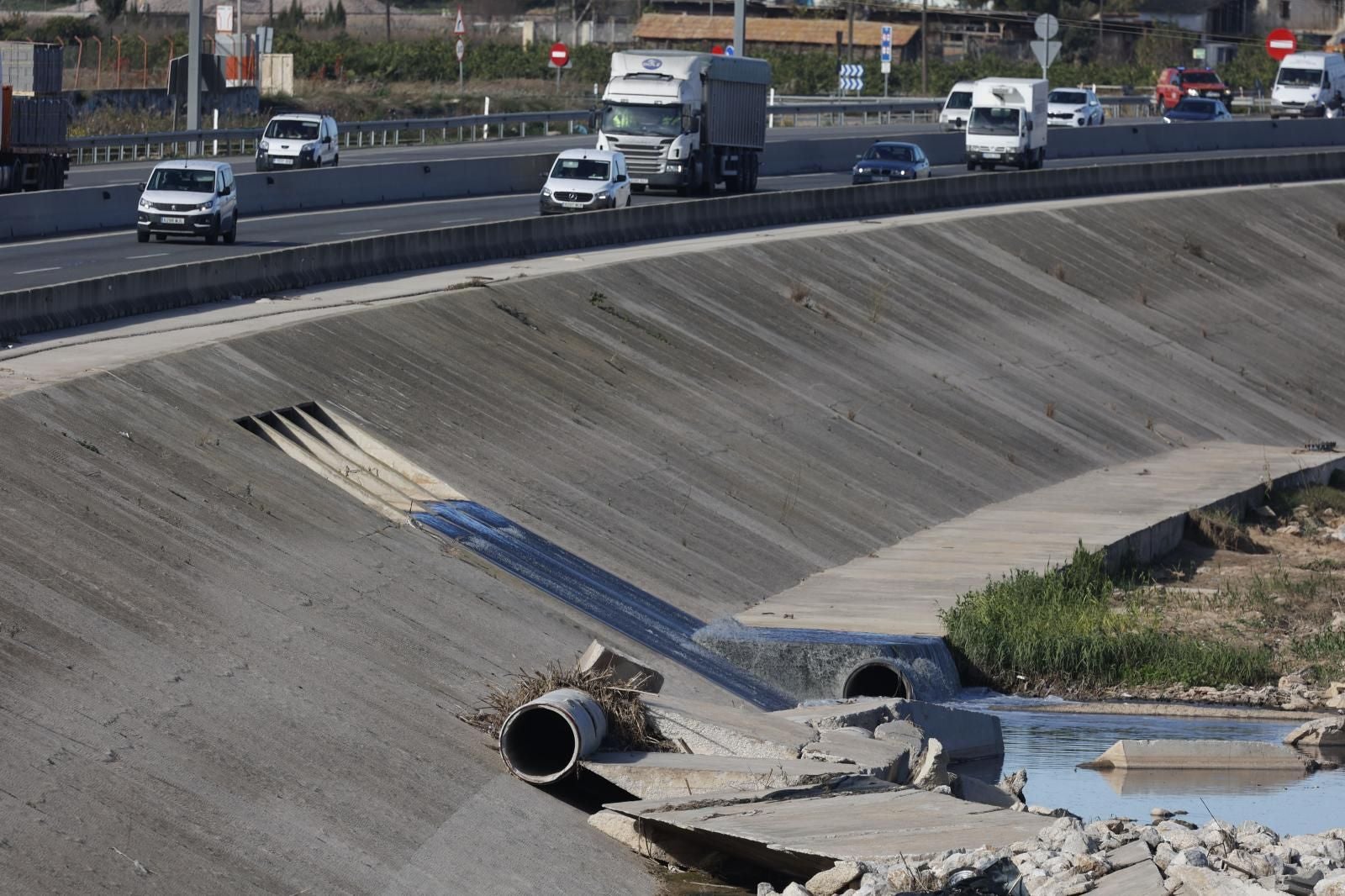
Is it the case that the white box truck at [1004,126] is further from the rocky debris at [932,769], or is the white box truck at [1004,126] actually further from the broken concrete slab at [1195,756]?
the rocky debris at [932,769]

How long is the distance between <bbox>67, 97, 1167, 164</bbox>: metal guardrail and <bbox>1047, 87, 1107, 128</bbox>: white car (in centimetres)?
729

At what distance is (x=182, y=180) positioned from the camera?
4144cm

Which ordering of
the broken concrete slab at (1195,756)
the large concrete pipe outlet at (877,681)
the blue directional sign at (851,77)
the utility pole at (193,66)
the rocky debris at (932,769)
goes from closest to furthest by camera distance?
the rocky debris at (932,769)
the broken concrete slab at (1195,756)
the large concrete pipe outlet at (877,681)
the utility pole at (193,66)
the blue directional sign at (851,77)

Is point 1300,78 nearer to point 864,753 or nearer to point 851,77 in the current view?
point 851,77

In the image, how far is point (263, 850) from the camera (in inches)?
571

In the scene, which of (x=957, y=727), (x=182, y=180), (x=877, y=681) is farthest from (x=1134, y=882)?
(x=182, y=180)

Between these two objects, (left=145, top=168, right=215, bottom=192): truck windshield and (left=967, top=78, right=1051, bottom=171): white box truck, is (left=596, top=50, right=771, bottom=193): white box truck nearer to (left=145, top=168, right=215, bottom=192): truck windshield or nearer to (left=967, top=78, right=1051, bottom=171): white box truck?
(left=967, top=78, right=1051, bottom=171): white box truck

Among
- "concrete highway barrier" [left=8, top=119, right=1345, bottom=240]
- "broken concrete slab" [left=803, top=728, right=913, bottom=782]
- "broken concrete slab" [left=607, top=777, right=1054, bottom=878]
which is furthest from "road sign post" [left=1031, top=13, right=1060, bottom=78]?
"broken concrete slab" [left=607, top=777, right=1054, bottom=878]

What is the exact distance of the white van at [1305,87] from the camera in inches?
3553

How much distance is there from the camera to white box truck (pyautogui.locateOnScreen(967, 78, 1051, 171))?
66.1 meters

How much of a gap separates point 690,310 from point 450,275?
4696 millimetres

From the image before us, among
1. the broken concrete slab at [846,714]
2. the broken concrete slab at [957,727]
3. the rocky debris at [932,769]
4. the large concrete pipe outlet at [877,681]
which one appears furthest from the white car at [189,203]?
the rocky debris at [932,769]

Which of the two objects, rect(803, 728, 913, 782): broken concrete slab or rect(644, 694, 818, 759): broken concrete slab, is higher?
rect(644, 694, 818, 759): broken concrete slab

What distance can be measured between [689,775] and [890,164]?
45.8 m
